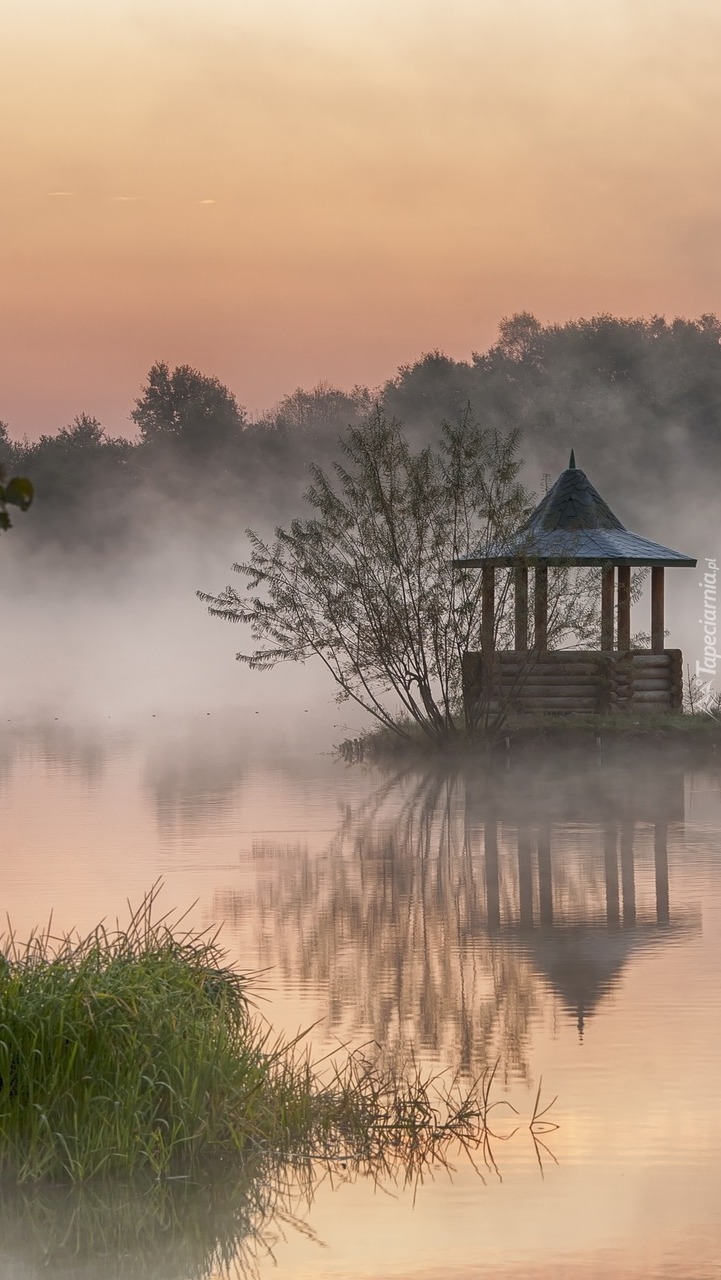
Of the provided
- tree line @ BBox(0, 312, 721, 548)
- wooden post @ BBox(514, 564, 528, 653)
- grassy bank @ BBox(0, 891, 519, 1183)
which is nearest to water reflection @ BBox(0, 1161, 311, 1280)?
grassy bank @ BBox(0, 891, 519, 1183)

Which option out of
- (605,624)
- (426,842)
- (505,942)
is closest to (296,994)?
(505,942)

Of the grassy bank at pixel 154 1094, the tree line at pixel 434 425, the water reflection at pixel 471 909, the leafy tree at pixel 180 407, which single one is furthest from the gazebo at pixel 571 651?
the leafy tree at pixel 180 407

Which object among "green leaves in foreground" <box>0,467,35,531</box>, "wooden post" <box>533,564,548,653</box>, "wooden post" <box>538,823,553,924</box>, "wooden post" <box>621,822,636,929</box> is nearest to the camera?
"green leaves in foreground" <box>0,467,35,531</box>

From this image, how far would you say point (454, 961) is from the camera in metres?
12.9

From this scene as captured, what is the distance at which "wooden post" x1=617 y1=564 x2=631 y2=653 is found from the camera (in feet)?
104

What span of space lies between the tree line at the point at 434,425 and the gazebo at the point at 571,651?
45.8 m

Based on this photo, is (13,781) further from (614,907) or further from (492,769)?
(614,907)

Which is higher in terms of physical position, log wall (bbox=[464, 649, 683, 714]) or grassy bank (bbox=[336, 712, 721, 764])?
log wall (bbox=[464, 649, 683, 714])

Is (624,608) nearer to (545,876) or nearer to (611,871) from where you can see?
(611,871)

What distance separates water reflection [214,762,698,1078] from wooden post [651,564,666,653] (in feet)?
23.4

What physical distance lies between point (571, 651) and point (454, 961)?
58.4 ft

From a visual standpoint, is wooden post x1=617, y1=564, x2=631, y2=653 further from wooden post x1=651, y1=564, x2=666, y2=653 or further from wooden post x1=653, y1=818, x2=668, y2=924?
wooden post x1=653, y1=818, x2=668, y2=924

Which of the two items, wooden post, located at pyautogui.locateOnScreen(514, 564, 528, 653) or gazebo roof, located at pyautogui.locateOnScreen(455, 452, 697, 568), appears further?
wooden post, located at pyautogui.locateOnScreen(514, 564, 528, 653)

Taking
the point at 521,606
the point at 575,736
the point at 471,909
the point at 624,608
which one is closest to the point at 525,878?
the point at 471,909
